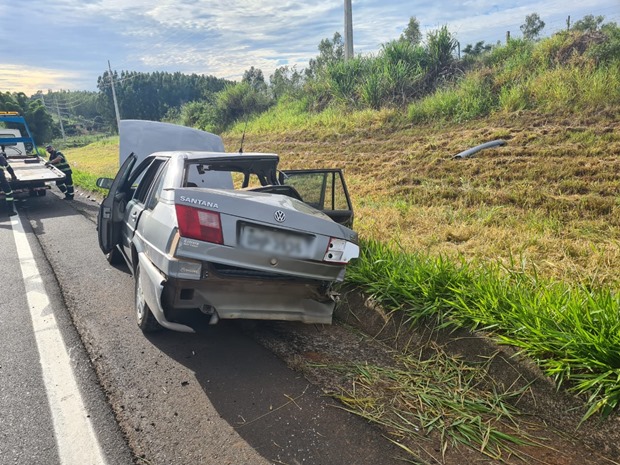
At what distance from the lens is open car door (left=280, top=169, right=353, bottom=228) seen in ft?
16.0

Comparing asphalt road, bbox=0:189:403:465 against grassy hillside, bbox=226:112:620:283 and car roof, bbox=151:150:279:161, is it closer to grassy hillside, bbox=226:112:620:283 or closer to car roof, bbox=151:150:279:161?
car roof, bbox=151:150:279:161

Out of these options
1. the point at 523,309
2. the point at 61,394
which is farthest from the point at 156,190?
the point at 523,309

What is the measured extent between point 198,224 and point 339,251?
1.04 metres

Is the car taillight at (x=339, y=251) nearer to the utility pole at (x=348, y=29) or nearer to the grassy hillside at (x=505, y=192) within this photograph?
the grassy hillside at (x=505, y=192)

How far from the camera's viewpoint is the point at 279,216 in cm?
296

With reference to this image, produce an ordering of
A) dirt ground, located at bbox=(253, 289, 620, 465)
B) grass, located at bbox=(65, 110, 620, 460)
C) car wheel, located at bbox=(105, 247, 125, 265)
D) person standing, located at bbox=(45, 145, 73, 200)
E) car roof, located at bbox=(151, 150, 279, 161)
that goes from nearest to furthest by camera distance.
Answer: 1. dirt ground, located at bbox=(253, 289, 620, 465)
2. grass, located at bbox=(65, 110, 620, 460)
3. car roof, located at bbox=(151, 150, 279, 161)
4. car wheel, located at bbox=(105, 247, 125, 265)
5. person standing, located at bbox=(45, 145, 73, 200)

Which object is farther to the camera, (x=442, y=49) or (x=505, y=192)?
(x=442, y=49)

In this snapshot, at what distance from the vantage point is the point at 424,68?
53.6ft

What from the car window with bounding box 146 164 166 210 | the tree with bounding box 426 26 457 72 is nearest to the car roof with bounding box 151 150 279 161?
the car window with bounding box 146 164 166 210

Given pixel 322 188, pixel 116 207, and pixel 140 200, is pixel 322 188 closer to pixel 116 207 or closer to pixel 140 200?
pixel 140 200

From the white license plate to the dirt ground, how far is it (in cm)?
84

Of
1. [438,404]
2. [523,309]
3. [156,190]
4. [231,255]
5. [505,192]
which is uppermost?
[156,190]

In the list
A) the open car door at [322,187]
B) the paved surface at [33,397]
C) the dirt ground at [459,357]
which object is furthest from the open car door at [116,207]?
the dirt ground at [459,357]

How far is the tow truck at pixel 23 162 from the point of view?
33.9ft
